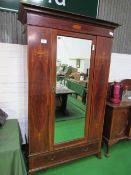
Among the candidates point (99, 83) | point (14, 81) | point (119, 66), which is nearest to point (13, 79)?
point (14, 81)

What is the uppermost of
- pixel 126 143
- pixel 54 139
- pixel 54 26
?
pixel 54 26

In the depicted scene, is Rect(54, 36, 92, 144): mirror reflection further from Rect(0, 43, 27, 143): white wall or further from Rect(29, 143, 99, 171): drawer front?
Rect(0, 43, 27, 143): white wall

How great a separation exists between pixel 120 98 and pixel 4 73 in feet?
6.07

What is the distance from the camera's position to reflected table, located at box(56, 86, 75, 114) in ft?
5.86

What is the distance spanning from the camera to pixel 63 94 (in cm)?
184

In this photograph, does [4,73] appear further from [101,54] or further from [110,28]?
[110,28]

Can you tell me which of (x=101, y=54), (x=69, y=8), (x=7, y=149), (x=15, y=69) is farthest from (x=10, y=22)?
(x=7, y=149)

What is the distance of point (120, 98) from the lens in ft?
8.13

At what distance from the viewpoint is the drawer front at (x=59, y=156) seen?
5.93 ft

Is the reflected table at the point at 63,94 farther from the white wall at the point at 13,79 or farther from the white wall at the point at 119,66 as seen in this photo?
the white wall at the point at 119,66

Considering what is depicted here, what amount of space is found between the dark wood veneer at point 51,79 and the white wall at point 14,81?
20.2 inches

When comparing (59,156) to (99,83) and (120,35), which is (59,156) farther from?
(120,35)

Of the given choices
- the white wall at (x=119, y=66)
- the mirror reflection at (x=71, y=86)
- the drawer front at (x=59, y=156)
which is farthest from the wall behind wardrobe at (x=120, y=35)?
the drawer front at (x=59, y=156)

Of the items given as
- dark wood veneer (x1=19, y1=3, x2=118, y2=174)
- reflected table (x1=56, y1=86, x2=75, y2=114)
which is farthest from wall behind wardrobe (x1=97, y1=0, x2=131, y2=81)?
Answer: reflected table (x1=56, y1=86, x2=75, y2=114)
